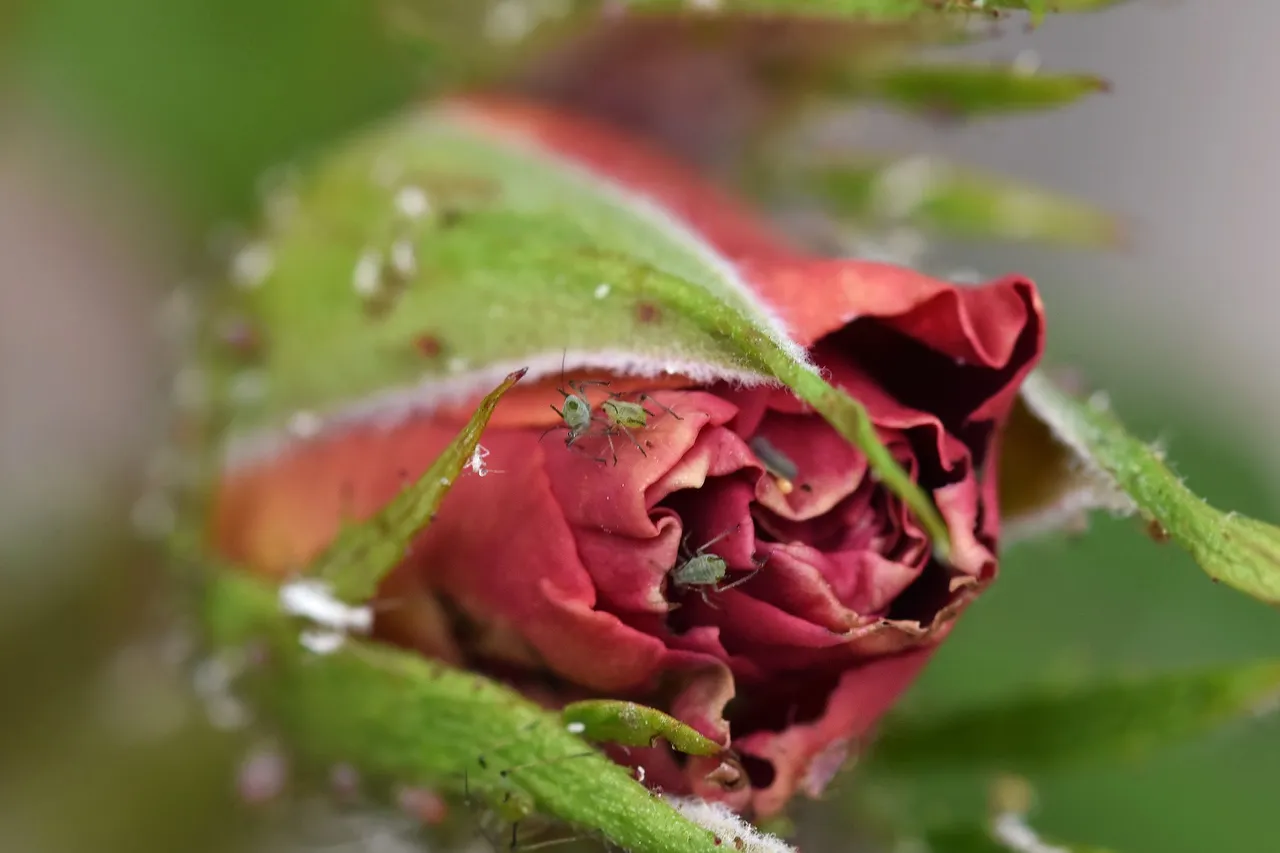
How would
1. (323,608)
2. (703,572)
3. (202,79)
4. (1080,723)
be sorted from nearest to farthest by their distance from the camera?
(703,572), (323,608), (1080,723), (202,79)

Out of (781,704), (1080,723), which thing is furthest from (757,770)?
(1080,723)

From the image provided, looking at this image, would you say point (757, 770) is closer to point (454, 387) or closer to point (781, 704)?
point (781, 704)

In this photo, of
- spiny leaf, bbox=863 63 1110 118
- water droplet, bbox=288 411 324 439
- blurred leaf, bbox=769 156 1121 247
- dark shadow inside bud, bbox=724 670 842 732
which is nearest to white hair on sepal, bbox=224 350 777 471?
water droplet, bbox=288 411 324 439

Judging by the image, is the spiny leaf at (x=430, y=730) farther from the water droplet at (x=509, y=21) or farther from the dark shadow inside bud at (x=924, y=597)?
the water droplet at (x=509, y=21)

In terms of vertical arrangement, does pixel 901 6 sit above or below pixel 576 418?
above

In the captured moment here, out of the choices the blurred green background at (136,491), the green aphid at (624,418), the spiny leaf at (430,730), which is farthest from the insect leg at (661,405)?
the blurred green background at (136,491)

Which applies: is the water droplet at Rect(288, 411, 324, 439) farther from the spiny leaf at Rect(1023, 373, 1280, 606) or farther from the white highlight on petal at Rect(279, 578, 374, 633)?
the spiny leaf at Rect(1023, 373, 1280, 606)

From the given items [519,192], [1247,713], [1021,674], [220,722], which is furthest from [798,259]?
[1021,674]

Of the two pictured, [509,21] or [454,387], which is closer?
[454,387]
